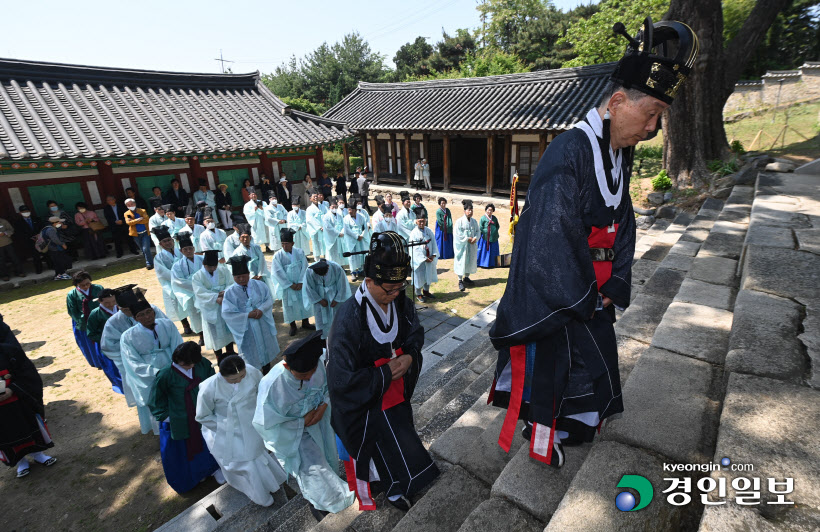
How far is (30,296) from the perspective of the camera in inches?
387

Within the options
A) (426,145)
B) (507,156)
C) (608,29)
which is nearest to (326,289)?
(507,156)

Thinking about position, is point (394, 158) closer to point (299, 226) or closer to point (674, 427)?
point (299, 226)

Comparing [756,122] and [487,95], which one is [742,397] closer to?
[487,95]

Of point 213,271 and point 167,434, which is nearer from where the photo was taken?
point 167,434

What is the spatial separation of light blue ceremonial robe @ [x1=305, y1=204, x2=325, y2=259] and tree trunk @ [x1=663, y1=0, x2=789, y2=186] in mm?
10485

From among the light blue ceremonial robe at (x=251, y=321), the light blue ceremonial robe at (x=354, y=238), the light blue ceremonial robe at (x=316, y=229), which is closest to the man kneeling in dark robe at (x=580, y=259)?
the light blue ceremonial robe at (x=251, y=321)

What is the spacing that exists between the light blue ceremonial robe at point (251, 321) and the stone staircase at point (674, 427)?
2429 millimetres

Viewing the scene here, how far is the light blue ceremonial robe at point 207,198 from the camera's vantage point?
13750mm

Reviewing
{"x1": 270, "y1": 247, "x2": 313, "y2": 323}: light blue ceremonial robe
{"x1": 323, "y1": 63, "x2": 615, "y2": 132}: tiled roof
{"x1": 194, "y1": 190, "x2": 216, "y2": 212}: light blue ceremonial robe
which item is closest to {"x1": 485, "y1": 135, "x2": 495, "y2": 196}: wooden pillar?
{"x1": 323, "y1": 63, "x2": 615, "y2": 132}: tiled roof

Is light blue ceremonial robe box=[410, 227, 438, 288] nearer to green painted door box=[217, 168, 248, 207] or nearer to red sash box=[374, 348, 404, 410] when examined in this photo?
red sash box=[374, 348, 404, 410]

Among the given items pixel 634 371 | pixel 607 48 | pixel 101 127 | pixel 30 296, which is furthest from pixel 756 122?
pixel 30 296

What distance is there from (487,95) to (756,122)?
12.6 metres

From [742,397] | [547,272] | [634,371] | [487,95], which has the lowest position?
[634,371]

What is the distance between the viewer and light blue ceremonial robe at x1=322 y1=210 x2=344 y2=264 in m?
10.5
